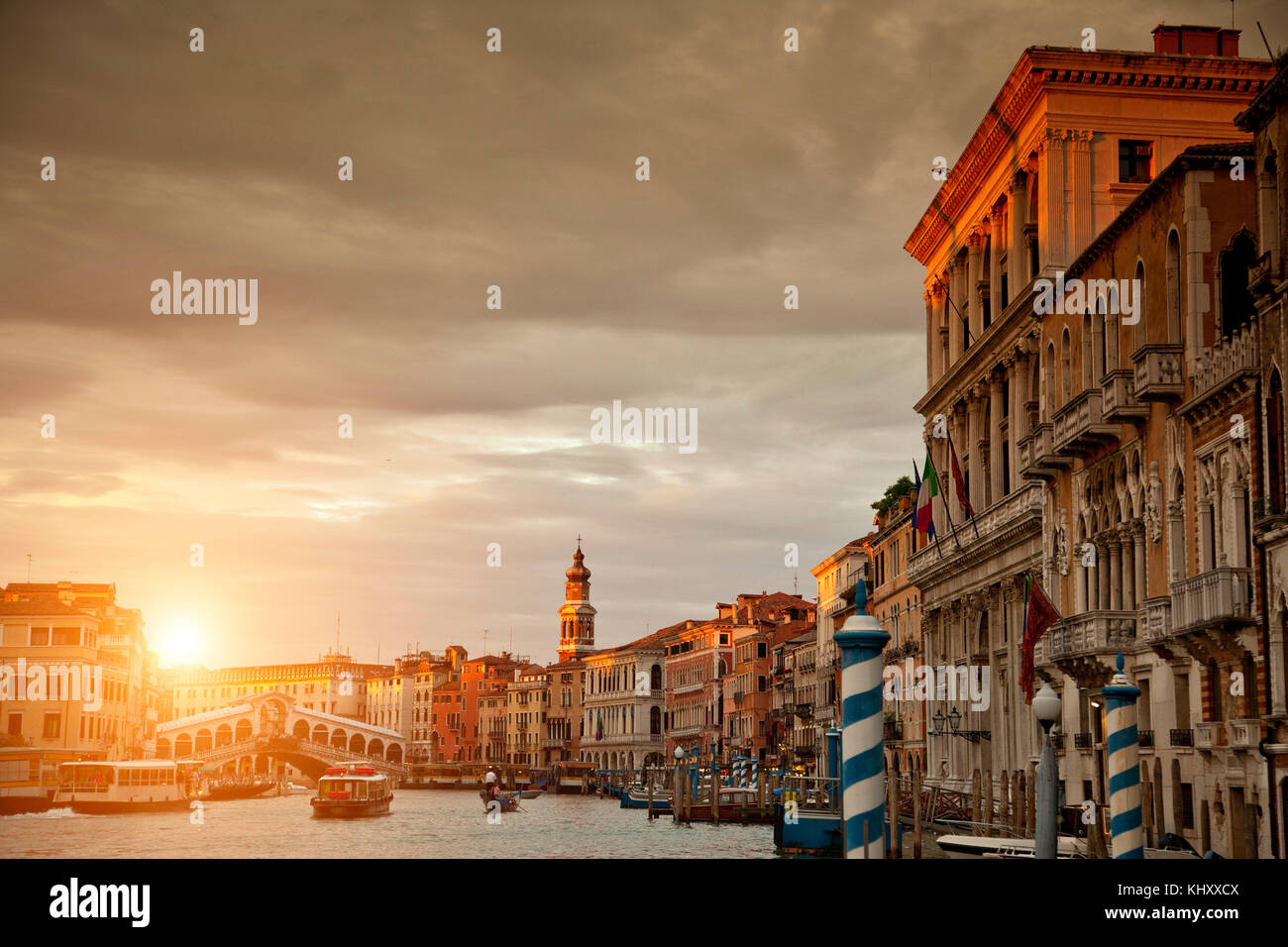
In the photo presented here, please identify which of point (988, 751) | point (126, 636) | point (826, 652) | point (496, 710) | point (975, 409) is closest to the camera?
point (988, 751)

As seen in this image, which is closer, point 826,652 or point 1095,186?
point 1095,186

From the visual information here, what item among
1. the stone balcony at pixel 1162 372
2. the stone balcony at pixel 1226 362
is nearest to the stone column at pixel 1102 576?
the stone balcony at pixel 1162 372

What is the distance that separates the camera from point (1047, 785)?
44.4 ft

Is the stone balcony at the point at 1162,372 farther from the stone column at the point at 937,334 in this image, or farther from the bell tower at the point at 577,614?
the bell tower at the point at 577,614

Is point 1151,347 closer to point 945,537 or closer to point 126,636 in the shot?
point 945,537

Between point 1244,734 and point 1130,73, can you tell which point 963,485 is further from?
point 1244,734

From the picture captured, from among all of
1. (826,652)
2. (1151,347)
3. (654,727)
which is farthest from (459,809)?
(1151,347)

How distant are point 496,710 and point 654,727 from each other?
72.6 ft

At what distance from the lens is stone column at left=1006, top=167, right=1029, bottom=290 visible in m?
30.5

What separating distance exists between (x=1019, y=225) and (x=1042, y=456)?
7.19 m

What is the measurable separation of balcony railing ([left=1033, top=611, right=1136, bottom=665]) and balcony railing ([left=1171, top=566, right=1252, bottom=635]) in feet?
9.49

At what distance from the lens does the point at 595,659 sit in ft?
349

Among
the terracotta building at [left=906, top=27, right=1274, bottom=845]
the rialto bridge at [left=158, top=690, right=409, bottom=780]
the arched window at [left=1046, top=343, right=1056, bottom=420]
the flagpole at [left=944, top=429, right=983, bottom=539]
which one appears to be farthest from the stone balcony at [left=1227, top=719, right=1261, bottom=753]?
the rialto bridge at [left=158, top=690, right=409, bottom=780]

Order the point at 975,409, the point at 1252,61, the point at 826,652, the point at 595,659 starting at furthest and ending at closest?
the point at 595,659 → the point at 826,652 → the point at 975,409 → the point at 1252,61
